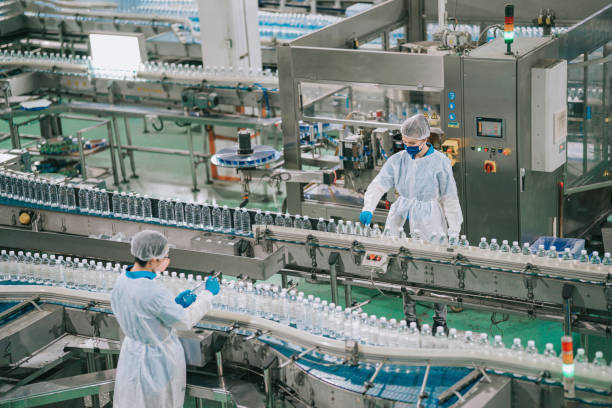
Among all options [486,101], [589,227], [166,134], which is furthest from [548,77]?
[166,134]

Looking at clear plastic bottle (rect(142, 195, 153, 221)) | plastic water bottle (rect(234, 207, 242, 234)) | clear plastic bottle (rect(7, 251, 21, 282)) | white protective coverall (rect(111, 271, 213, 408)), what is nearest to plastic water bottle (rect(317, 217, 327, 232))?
plastic water bottle (rect(234, 207, 242, 234))

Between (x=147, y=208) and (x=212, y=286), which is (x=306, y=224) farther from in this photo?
(x=212, y=286)

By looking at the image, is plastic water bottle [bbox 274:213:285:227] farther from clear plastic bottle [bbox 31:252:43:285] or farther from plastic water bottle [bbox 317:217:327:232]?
clear plastic bottle [bbox 31:252:43:285]

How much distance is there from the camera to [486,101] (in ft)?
19.6

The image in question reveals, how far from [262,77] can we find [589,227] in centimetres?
315

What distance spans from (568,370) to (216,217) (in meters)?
2.91

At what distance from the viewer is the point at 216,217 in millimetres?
5742

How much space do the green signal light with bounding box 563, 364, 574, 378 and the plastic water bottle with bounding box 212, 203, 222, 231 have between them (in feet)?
9.29

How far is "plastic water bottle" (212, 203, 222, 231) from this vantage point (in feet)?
18.7

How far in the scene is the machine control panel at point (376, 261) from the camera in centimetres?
508

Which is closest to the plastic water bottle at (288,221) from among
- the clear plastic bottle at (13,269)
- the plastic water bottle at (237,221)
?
the plastic water bottle at (237,221)

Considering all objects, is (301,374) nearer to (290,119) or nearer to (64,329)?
(64,329)

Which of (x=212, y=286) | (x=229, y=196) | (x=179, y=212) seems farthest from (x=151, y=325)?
(x=229, y=196)

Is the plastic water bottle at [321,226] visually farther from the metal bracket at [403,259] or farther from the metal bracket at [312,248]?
the metal bracket at [403,259]
